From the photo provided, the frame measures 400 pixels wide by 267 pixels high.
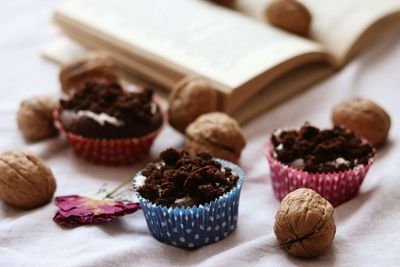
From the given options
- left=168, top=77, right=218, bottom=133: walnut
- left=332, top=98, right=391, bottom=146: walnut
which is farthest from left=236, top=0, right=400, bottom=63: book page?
left=168, top=77, right=218, bottom=133: walnut

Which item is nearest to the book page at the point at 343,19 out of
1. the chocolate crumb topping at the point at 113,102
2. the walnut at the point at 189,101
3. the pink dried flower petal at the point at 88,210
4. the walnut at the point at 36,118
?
the walnut at the point at 189,101

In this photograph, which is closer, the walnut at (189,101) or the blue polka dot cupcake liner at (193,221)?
the blue polka dot cupcake liner at (193,221)

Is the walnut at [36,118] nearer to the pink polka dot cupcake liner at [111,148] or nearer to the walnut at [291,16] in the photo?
the pink polka dot cupcake liner at [111,148]

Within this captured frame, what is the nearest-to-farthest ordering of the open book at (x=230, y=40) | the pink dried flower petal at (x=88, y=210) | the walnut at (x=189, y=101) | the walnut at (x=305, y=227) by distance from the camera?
the walnut at (x=305, y=227) → the pink dried flower petal at (x=88, y=210) → the walnut at (x=189, y=101) → the open book at (x=230, y=40)

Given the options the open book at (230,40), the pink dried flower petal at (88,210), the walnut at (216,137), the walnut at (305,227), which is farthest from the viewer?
the open book at (230,40)

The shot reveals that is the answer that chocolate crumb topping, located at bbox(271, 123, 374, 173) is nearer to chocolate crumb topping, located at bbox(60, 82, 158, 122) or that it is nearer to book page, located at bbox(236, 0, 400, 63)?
chocolate crumb topping, located at bbox(60, 82, 158, 122)

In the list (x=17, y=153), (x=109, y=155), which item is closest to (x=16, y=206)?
(x=17, y=153)
